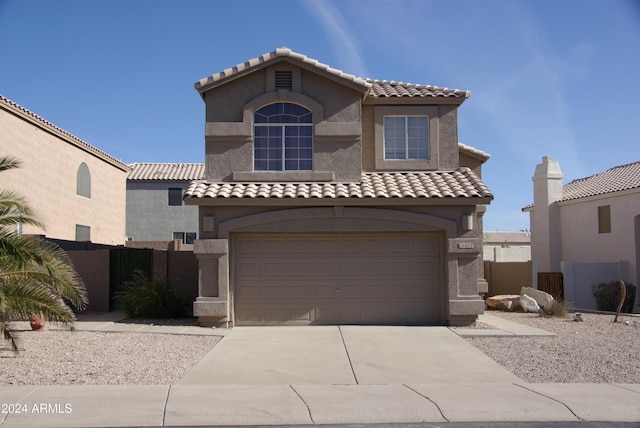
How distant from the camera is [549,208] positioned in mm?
29547

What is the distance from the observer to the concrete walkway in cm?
792

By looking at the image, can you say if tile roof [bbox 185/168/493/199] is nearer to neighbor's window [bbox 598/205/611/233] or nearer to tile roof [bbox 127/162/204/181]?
neighbor's window [bbox 598/205/611/233]

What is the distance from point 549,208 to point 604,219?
3156mm

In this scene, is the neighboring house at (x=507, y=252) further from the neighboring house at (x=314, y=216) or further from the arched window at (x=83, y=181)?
the neighboring house at (x=314, y=216)

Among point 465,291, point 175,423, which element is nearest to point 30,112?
point 465,291

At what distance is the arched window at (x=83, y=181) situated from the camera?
2956cm

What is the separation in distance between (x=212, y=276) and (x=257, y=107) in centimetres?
420

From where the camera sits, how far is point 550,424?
775cm

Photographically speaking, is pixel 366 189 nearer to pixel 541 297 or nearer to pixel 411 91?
pixel 411 91

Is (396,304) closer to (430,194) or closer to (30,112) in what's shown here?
(430,194)

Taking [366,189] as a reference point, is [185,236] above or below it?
below

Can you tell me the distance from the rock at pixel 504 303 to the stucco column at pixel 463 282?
482 centimetres

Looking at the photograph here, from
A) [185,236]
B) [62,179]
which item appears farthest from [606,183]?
[185,236]

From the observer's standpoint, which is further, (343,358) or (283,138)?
(283,138)
